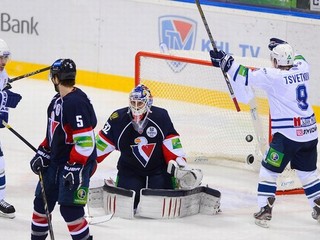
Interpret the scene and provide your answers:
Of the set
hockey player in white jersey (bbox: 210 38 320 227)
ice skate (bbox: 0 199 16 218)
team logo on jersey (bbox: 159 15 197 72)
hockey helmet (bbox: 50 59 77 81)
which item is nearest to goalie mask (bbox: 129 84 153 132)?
hockey player in white jersey (bbox: 210 38 320 227)

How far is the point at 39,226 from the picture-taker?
605 cm

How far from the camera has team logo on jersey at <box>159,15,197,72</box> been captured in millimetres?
10570

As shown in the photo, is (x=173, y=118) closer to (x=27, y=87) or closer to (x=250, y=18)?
(x=250, y=18)

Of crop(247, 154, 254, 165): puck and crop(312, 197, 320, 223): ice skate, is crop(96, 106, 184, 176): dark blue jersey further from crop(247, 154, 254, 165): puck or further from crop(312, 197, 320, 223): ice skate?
crop(247, 154, 254, 165): puck

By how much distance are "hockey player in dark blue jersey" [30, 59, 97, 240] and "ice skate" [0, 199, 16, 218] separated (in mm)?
1049

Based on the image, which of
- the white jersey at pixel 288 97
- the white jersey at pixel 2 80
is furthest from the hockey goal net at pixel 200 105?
the white jersey at pixel 2 80

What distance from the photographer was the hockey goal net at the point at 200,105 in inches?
332

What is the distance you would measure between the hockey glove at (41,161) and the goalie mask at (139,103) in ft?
3.25

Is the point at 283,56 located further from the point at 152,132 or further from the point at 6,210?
the point at 6,210

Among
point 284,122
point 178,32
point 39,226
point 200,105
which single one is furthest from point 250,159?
point 39,226

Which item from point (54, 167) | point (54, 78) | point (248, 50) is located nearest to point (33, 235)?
point (54, 167)

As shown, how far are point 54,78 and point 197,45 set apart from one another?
481cm

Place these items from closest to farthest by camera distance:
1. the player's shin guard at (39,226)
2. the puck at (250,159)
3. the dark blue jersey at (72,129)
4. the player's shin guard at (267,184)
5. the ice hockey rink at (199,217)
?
the dark blue jersey at (72,129), the player's shin guard at (39,226), the ice hockey rink at (199,217), the player's shin guard at (267,184), the puck at (250,159)

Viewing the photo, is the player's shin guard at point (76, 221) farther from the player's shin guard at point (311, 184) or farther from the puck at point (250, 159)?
the puck at point (250, 159)
